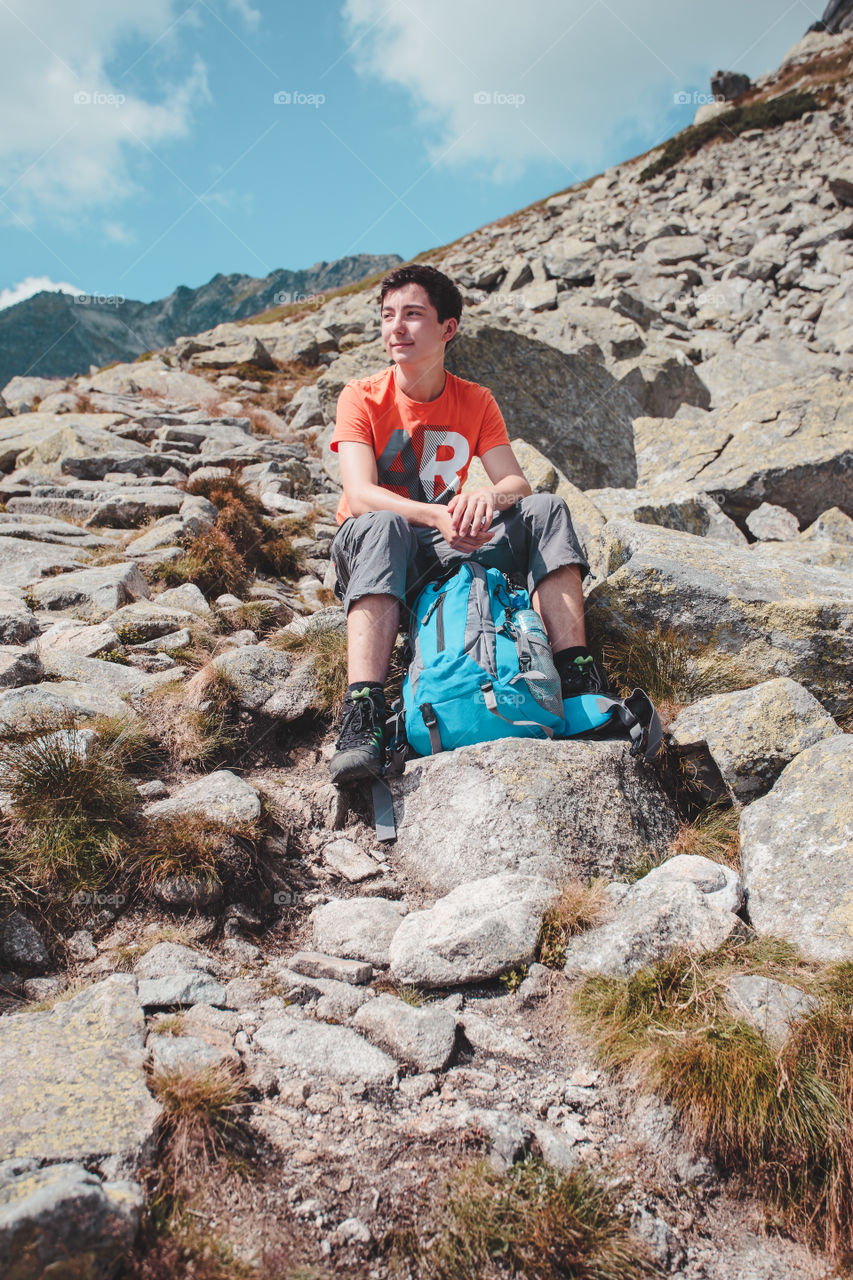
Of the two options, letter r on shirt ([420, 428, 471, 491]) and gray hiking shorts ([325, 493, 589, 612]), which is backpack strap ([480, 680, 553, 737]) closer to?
gray hiking shorts ([325, 493, 589, 612])

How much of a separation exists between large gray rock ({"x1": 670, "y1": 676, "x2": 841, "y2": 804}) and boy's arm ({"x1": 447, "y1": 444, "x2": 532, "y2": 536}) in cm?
195

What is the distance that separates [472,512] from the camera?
4.52m

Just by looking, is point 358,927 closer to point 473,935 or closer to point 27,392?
point 473,935

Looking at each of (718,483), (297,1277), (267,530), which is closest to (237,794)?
(297,1277)

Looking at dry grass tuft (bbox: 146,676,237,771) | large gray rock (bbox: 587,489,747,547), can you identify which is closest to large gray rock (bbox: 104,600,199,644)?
dry grass tuft (bbox: 146,676,237,771)

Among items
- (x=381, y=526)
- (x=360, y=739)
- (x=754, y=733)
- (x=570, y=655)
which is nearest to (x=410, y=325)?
(x=381, y=526)

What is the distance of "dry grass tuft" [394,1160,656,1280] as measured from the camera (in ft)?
6.56

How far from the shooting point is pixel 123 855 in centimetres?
346

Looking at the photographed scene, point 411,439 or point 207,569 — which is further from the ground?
point 411,439

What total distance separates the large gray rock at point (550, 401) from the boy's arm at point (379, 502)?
531 cm

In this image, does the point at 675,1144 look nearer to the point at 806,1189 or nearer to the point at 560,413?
the point at 806,1189

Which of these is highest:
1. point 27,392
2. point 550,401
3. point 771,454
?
point 27,392

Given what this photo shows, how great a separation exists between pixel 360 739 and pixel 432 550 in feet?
4.87

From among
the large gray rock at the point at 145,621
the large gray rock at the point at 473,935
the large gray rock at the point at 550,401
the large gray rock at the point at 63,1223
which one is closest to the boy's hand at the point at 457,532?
the large gray rock at the point at 473,935
